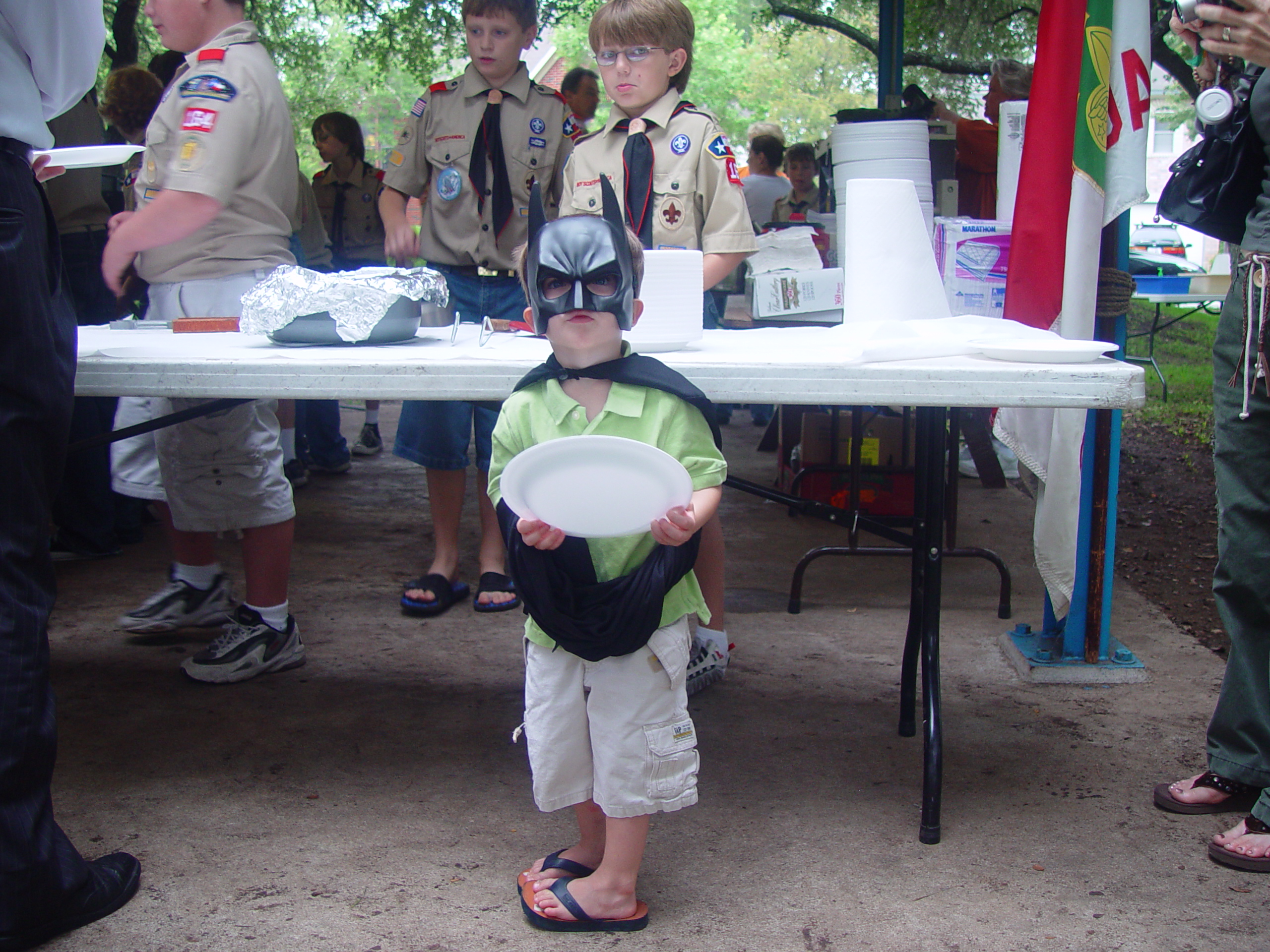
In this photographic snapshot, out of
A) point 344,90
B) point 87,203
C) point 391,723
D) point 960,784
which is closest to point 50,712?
point 391,723

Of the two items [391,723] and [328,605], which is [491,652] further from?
[328,605]

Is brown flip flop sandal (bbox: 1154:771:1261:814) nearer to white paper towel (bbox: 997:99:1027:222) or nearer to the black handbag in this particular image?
the black handbag

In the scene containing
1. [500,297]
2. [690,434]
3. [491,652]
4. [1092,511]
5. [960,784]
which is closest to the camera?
[690,434]

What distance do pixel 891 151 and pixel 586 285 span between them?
1868 mm

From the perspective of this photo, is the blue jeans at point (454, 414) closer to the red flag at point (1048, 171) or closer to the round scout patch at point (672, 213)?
the round scout patch at point (672, 213)

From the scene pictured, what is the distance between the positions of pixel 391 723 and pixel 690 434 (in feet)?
4.52

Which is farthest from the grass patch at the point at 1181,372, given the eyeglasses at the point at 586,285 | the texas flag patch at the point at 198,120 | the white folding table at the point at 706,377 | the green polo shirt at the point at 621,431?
the texas flag patch at the point at 198,120

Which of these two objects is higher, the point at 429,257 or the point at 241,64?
the point at 241,64

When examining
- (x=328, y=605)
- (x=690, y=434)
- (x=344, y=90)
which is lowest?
(x=328, y=605)

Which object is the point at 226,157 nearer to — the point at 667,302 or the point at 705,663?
the point at 667,302

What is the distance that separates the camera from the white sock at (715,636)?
2.94m

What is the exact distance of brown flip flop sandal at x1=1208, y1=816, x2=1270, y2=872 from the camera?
1987 mm

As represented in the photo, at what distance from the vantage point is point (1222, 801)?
2209mm

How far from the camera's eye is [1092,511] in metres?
2.90
